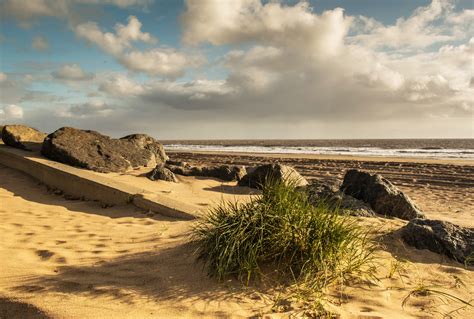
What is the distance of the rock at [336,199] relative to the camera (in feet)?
20.4

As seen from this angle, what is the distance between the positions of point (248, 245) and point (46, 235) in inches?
126

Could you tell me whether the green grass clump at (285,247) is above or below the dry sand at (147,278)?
above

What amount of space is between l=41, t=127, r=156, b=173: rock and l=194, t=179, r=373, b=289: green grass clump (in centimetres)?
663

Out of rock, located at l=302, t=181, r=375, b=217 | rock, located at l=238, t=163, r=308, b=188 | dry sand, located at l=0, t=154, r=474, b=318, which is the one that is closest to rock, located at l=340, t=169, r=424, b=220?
rock, located at l=302, t=181, r=375, b=217

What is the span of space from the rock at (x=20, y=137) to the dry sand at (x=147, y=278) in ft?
17.5

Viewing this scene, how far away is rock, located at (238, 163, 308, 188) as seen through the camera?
325 inches

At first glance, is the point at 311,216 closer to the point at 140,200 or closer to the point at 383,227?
the point at 383,227

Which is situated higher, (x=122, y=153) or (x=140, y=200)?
(x=122, y=153)

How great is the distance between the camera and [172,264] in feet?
12.9

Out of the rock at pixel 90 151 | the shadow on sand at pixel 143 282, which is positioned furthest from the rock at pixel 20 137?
the shadow on sand at pixel 143 282

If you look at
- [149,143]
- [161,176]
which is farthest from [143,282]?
[149,143]

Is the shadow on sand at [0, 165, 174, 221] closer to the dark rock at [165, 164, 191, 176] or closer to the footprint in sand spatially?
the footprint in sand

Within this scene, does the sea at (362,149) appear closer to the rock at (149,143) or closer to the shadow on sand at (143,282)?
the rock at (149,143)

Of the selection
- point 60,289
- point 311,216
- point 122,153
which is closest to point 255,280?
point 311,216
